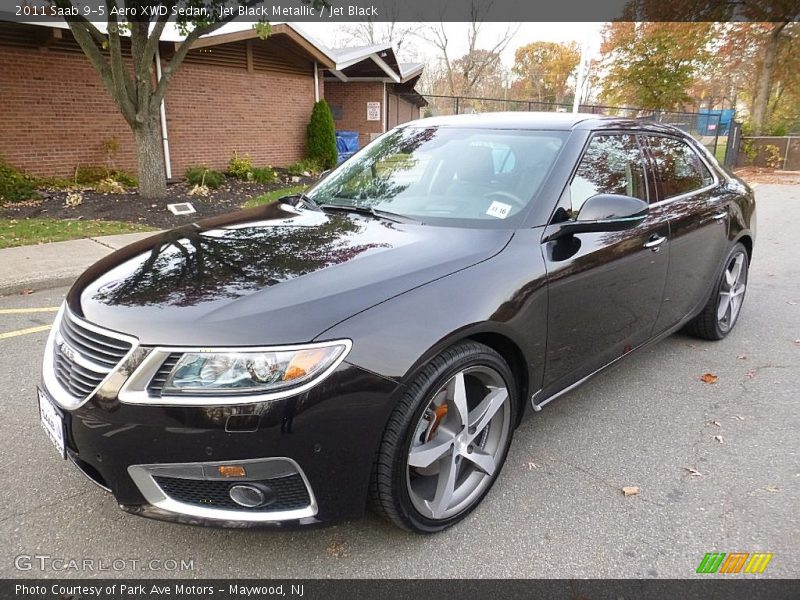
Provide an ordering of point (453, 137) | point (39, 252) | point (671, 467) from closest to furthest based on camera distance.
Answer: point (671, 467) → point (453, 137) → point (39, 252)

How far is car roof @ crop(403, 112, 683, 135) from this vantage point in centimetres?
313

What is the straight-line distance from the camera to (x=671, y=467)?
9.34ft

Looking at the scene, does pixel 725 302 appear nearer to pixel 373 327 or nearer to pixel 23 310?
pixel 373 327

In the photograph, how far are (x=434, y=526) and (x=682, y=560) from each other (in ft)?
3.18

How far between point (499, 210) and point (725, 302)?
108 inches

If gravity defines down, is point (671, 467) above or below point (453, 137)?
below

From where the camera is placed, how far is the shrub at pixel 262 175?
13.6m

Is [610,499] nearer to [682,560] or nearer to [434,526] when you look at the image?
[682,560]

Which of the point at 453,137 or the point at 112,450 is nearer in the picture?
the point at 112,450

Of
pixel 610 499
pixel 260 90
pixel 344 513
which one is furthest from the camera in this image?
pixel 260 90

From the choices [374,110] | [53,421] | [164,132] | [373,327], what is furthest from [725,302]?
[374,110]

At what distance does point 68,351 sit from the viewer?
2.12 m

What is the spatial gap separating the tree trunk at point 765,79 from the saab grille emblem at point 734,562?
86.6ft

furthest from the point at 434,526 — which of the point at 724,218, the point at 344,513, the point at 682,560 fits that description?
the point at 724,218
